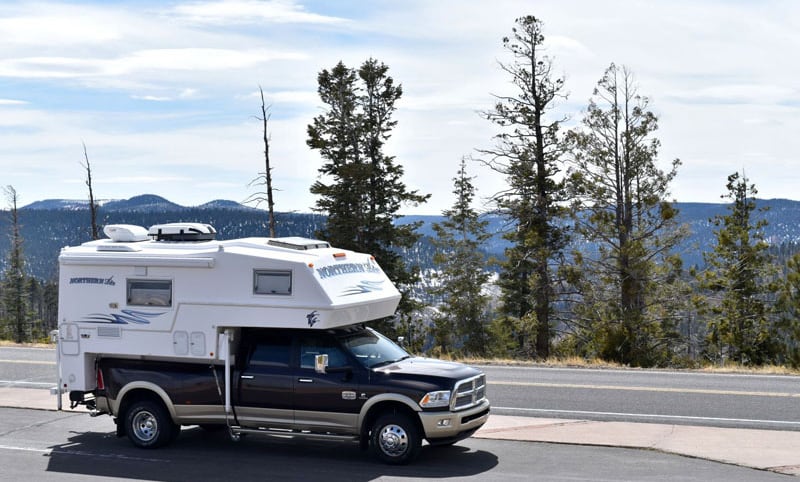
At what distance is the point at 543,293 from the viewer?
3656 cm

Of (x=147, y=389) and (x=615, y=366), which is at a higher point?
(x=147, y=389)

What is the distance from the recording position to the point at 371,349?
12484mm

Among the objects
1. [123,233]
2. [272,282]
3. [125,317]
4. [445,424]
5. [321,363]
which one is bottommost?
[445,424]

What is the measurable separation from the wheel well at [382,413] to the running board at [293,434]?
14 centimetres

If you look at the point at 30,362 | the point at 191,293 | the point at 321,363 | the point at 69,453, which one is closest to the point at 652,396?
the point at 321,363

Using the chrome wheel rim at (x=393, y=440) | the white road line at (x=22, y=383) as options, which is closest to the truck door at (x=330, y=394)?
the chrome wheel rim at (x=393, y=440)

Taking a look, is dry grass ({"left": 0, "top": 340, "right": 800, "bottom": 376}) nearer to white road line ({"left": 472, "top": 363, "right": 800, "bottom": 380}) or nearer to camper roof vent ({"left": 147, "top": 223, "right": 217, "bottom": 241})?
white road line ({"left": 472, "top": 363, "right": 800, "bottom": 380})

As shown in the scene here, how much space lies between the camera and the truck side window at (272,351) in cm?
1230

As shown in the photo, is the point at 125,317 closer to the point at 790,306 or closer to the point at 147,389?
the point at 147,389

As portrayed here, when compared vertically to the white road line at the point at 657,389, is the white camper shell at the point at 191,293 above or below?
above

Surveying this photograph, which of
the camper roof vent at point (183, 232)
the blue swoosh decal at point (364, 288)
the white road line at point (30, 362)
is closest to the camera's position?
the blue swoosh decal at point (364, 288)

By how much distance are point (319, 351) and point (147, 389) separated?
2722 millimetres

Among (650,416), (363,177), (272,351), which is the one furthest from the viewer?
(363,177)

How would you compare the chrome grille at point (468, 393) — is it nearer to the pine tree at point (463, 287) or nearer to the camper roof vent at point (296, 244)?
the camper roof vent at point (296, 244)
